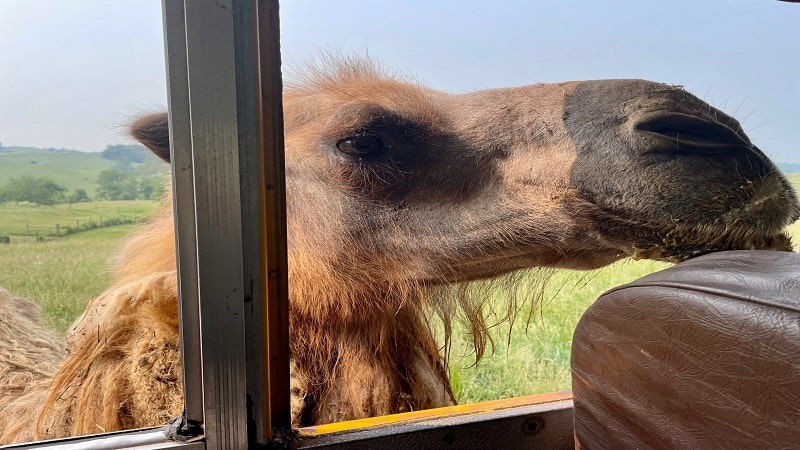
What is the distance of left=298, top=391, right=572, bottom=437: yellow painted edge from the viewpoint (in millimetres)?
1023

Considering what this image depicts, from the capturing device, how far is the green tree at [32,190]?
960 millimetres

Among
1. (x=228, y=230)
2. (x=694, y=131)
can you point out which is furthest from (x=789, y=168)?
(x=228, y=230)

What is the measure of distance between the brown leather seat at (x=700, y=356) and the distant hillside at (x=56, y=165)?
0.95m

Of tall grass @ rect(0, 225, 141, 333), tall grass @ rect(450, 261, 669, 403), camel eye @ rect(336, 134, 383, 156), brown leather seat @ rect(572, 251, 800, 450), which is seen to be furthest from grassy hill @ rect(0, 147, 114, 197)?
tall grass @ rect(450, 261, 669, 403)

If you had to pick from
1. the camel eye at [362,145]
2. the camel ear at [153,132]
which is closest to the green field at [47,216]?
the camel ear at [153,132]

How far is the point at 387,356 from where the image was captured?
1.43 metres

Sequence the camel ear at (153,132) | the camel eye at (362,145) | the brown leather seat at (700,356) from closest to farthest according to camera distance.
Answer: the brown leather seat at (700,356) → the camel ear at (153,132) → the camel eye at (362,145)

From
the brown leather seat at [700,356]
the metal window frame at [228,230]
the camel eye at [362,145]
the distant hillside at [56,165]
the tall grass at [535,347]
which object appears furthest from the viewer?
the tall grass at [535,347]

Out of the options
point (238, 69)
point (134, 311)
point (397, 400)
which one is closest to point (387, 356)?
point (397, 400)

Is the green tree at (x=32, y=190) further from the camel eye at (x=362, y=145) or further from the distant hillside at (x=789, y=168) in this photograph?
the distant hillside at (x=789, y=168)

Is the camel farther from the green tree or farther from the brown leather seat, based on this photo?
the brown leather seat

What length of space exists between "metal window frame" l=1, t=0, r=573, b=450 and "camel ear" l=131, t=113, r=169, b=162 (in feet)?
1.49

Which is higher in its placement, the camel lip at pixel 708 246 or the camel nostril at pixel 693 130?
the camel nostril at pixel 693 130

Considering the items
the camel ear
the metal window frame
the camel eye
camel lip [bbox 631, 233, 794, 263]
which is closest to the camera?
the metal window frame
